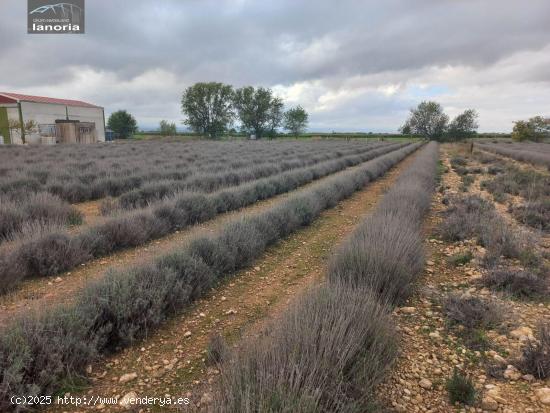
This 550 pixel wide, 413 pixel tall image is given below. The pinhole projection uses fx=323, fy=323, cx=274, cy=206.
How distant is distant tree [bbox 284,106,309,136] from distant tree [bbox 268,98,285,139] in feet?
26.2

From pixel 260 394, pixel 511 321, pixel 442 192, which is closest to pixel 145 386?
pixel 260 394

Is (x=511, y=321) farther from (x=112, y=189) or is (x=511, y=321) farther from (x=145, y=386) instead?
(x=112, y=189)

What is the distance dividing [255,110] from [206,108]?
14795mm

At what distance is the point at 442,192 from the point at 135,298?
1290 cm

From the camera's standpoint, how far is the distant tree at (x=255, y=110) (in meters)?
93.0

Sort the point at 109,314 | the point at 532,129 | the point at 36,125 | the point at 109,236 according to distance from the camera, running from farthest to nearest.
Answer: the point at 532,129, the point at 36,125, the point at 109,236, the point at 109,314

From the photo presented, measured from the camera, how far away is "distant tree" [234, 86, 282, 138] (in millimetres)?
93000

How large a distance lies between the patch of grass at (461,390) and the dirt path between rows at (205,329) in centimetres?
178

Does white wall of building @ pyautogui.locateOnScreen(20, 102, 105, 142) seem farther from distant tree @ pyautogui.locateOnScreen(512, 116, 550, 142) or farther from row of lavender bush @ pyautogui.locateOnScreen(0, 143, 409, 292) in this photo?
distant tree @ pyautogui.locateOnScreen(512, 116, 550, 142)

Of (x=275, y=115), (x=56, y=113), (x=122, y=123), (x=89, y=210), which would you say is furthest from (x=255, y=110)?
(x=89, y=210)

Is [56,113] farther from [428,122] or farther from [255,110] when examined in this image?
[428,122]

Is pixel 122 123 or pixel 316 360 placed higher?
pixel 122 123

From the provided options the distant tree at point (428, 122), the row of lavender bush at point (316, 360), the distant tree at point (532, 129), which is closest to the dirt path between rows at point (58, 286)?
the row of lavender bush at point (316, 360)

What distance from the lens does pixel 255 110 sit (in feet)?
308
